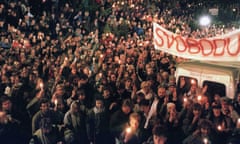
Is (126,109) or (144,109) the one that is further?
(144,109)

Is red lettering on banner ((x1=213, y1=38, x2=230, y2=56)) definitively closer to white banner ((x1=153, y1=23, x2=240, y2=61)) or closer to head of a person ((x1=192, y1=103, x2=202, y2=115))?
white banner ((x1=153, y1=23, x2=240, y2=61))

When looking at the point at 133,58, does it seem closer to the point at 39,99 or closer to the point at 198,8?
the point at 39,99

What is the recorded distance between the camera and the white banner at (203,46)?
8336 millimetres

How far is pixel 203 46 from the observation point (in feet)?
29.0

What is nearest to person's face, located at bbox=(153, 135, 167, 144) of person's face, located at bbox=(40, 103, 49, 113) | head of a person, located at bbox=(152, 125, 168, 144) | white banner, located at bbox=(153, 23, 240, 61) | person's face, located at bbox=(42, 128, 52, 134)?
head of a person, located at bbox=(152, 125, 168, 144)

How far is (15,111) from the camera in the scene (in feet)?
24.9

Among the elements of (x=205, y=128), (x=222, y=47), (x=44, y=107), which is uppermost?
(x=222, y=47)

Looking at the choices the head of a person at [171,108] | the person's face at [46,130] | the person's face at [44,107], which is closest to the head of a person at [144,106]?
the head of a person at [171,108]

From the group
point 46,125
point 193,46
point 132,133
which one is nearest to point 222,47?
point 193,46

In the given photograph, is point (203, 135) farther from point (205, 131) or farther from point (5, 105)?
point (5, 105)

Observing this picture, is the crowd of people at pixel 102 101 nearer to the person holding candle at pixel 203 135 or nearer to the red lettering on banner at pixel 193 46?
the person holding candle at pixel 203 135

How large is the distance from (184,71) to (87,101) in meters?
2.34

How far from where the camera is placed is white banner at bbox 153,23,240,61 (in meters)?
8.34

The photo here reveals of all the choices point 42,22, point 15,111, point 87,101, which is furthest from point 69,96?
point 42,22
